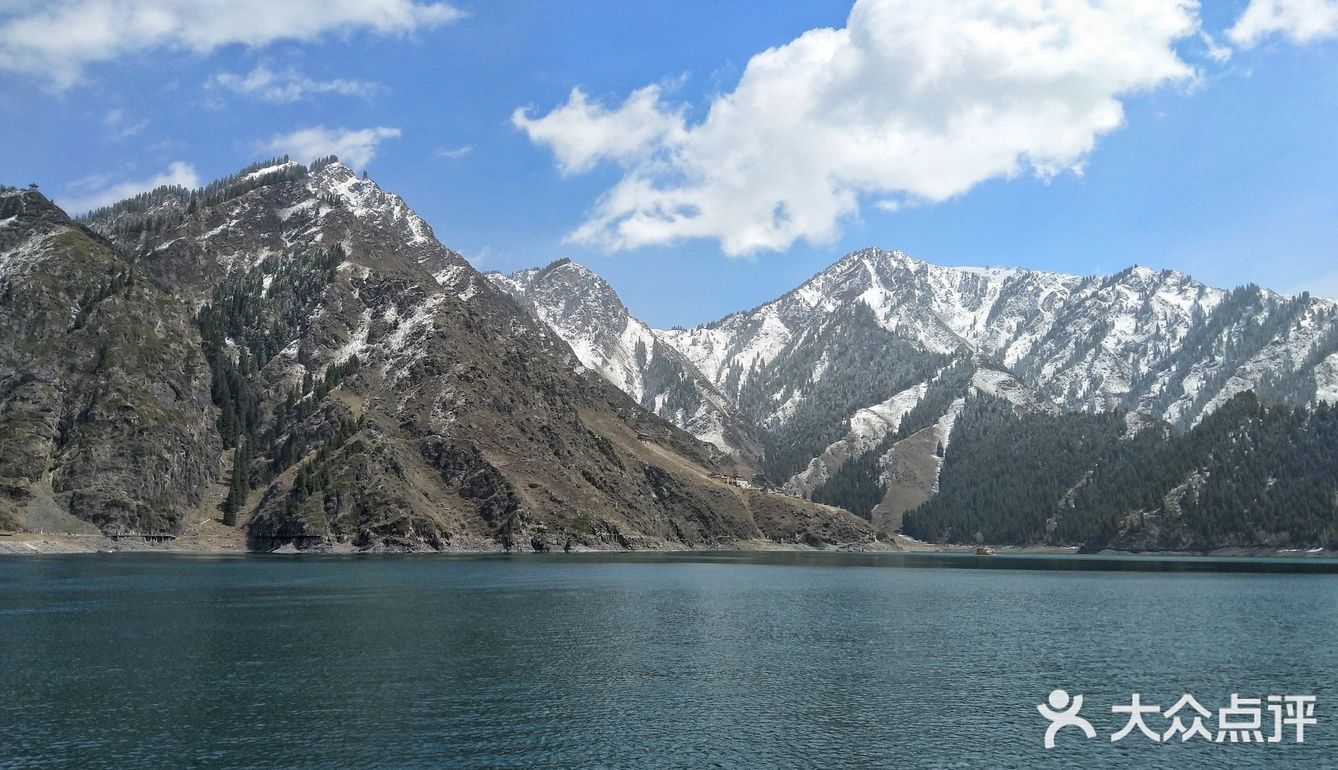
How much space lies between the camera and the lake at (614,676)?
53.8 meters

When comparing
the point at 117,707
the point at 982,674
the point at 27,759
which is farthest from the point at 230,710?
the point at 982,674

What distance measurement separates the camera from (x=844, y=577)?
19800cm

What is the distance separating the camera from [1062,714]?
62.9m

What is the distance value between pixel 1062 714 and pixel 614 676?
33.4 meters

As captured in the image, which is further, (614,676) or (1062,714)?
(614,676)

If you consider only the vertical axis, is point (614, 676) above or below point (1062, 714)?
below

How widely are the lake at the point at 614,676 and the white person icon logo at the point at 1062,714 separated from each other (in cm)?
72

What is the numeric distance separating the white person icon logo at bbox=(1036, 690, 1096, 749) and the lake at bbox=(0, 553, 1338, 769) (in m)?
0.72

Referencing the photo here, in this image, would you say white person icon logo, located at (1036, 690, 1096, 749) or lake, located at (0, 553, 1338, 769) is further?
white person icon logo, located at (1036, 690, 1096, 749)

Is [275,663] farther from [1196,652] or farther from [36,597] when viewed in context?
[1196,652]

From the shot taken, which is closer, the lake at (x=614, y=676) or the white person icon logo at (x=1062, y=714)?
the lake at (x=614, y=676)

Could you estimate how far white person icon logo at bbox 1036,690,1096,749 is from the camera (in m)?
58.6

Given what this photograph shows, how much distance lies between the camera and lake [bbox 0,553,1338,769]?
5381 cm

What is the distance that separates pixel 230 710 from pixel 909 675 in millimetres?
51382
